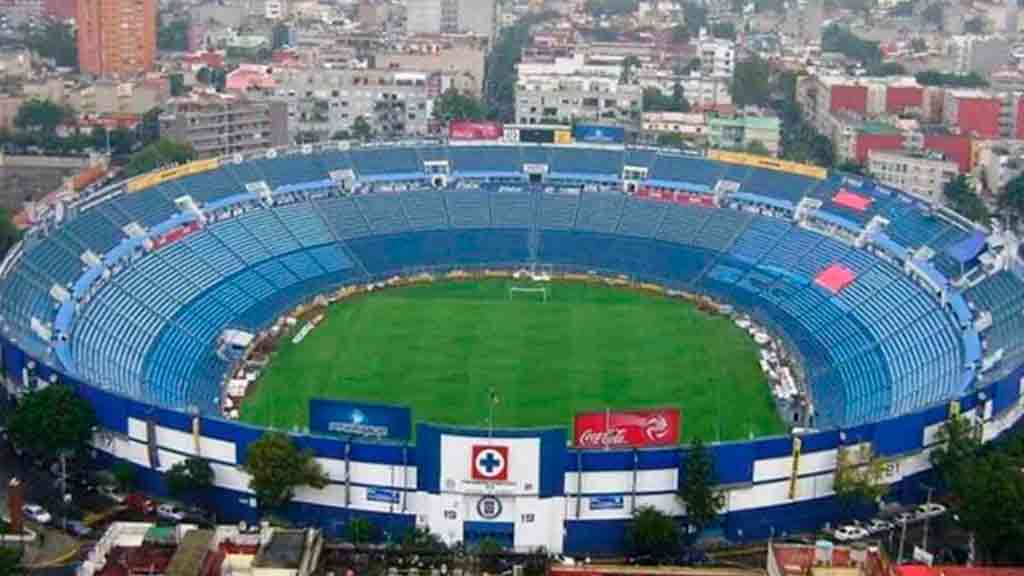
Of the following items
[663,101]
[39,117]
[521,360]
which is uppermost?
[663,101]

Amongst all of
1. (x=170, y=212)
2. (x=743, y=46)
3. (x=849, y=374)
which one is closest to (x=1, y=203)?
(x=170, y=212)

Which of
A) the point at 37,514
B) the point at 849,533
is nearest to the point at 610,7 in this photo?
the point at 849,533

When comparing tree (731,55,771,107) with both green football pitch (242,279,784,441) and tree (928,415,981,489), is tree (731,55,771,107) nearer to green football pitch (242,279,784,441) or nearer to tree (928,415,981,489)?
green football pitch (242,279,784,441)

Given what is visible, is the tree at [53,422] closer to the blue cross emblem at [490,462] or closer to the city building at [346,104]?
the blue cross emblem at [490,462]

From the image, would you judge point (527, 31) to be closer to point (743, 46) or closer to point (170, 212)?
point (743, 46)

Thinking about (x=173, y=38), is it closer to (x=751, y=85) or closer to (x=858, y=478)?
(x=751, y=85)
